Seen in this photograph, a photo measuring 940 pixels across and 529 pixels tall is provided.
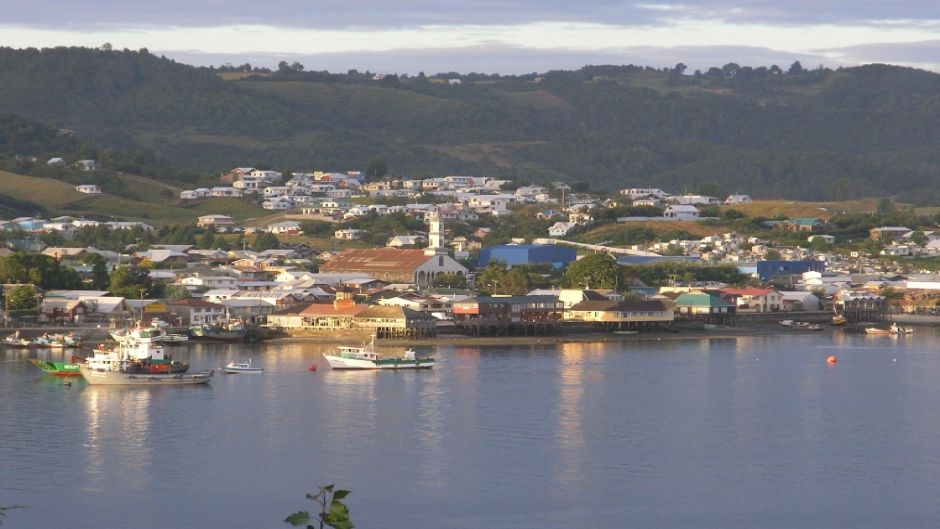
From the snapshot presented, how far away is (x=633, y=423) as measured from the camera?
22125mm

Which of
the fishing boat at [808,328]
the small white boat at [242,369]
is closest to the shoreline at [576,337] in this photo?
the fishing boat at [808,328]

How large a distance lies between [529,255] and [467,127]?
69.4m

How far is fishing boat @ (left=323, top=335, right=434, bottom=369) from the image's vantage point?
95.2 ft

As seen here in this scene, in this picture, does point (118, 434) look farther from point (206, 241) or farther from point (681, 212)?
point (681, 212)

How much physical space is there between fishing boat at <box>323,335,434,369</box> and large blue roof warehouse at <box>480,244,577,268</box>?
58.4ft

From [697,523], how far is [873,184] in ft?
314

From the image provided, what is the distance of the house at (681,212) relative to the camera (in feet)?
198

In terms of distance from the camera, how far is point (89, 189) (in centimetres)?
6356

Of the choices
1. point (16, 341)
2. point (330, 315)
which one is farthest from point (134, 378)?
point (330, 315)

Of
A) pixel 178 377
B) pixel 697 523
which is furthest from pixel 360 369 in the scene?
pixel 697 523

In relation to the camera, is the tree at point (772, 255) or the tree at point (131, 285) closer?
the tree at point (131, 285)

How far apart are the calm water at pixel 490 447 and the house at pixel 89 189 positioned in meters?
34.9

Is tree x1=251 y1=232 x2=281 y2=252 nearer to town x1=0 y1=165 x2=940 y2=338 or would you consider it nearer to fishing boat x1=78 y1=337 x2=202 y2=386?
town x1=0 y1=165 x2=940 y2=338

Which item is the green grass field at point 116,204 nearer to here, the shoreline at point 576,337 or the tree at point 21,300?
the tree at point 21,300
